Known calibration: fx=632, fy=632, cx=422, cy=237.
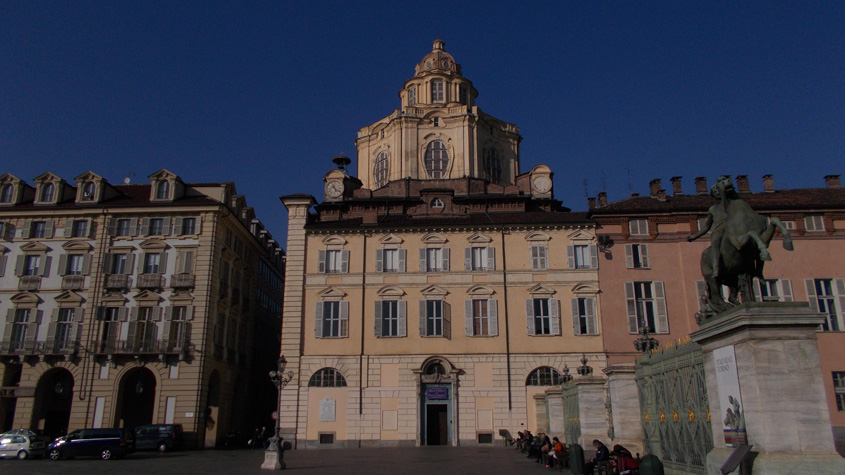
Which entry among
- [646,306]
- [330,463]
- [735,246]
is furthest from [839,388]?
[735,246]

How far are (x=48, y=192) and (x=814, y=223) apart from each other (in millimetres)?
47882

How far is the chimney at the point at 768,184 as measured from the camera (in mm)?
40875

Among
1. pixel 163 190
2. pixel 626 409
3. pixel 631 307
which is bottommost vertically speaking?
pixel 626 409

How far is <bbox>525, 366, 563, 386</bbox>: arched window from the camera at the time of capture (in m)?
34.9

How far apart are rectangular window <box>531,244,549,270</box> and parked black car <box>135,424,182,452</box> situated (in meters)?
22.3

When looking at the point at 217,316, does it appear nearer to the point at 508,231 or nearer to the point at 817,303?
the point at 508,231

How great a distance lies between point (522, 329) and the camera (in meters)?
35.7

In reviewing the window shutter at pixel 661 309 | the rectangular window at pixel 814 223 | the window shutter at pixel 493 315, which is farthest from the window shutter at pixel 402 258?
the rectangular window at pixel 814 223

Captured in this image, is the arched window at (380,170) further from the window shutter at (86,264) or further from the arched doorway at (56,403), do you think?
the arched doorway at (56,403)

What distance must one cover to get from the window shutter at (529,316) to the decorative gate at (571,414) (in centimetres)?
780

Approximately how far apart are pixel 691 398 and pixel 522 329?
76.6 feet

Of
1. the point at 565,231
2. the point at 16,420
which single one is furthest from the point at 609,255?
the point at 16,420

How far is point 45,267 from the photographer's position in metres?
40.3

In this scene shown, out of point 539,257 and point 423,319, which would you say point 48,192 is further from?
point 539,257
